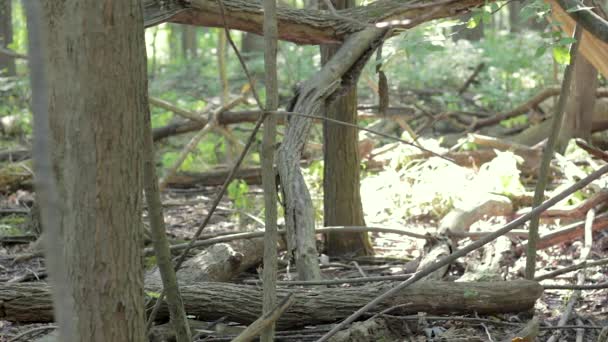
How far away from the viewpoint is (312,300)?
370 cm

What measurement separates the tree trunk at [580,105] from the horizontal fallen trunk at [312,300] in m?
4.52

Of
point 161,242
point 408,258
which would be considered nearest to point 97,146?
point 161,242

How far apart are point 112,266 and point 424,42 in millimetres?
2115

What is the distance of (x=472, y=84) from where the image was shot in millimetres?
13336

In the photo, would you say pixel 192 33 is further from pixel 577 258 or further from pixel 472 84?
pixel 577 258

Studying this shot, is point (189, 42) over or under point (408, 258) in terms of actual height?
over

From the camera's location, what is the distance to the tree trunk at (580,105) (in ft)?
25.9

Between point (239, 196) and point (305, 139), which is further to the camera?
point (239, 196)

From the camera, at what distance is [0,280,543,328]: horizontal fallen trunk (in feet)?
11.6

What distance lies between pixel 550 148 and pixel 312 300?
1500mm

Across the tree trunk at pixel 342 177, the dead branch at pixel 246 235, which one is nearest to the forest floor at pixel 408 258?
the tree trunk at pixel 342 177

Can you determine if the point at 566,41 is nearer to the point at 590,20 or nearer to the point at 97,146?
the point at 590,20

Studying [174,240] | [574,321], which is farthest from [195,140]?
[574,321]

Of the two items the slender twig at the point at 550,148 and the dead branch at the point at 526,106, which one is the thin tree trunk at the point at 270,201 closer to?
the slender twig at the point at 550,148
